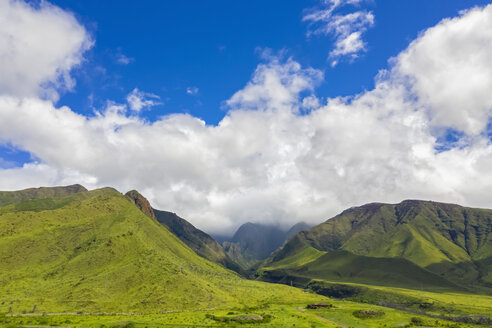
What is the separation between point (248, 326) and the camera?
125m

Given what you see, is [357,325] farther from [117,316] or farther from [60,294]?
[60,294]

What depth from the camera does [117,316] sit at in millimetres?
151750

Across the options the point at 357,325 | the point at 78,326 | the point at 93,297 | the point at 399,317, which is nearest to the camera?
the point at 78,326

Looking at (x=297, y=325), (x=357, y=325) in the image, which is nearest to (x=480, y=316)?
(x=357, y=325)

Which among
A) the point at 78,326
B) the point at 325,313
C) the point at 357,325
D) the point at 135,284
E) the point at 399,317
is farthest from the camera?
the point at 135,284

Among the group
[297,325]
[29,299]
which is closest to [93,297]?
[29,299]

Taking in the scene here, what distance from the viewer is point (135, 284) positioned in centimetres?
19300

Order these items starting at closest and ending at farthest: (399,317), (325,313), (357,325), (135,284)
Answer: (357,325)
(399,317)
(325,313)
(135,284)

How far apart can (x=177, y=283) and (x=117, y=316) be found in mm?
47788

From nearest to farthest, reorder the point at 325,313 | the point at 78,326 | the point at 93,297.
→ the point at 78,326
the point at 325,313
the point at 93,297

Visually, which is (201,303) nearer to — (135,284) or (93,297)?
(135,284)

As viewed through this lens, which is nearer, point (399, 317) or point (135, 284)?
point (399, 317)

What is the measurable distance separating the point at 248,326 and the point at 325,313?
55.7 meters

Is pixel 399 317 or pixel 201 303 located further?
pixel 201 303
